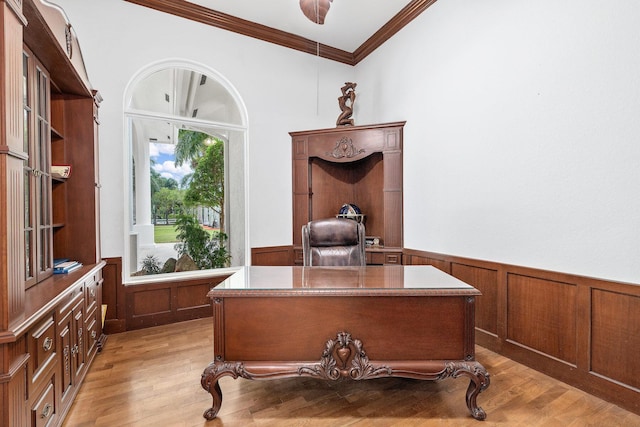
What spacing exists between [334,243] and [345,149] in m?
1.57

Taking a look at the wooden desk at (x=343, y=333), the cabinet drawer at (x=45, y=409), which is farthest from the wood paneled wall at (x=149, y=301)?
the wooden desk at (x=343, y=333)

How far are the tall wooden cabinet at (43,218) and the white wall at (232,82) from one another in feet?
1.94

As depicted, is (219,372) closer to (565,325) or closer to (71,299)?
(71,299)

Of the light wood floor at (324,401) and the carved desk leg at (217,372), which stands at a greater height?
the carved desk leg at (217,372)

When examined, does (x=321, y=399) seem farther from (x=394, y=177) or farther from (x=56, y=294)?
(x=394, y=177)

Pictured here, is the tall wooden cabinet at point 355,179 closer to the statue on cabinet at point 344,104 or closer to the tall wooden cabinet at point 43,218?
the statue on cabinet at point 344,104

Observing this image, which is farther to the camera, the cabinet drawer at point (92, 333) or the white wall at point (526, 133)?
the cabinet drawer at point (92, 333)

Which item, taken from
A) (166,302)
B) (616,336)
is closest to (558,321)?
(616,336)

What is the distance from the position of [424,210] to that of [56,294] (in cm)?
314

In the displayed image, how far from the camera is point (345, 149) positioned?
3953 millimetres

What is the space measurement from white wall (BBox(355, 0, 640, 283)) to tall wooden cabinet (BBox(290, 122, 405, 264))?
0.20 meters

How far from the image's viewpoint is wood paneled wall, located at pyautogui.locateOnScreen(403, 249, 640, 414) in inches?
74.2

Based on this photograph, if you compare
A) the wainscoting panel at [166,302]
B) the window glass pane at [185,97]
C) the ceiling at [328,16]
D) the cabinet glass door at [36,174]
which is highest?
the ceiling at [328,16]

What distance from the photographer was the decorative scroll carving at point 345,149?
393 cm
